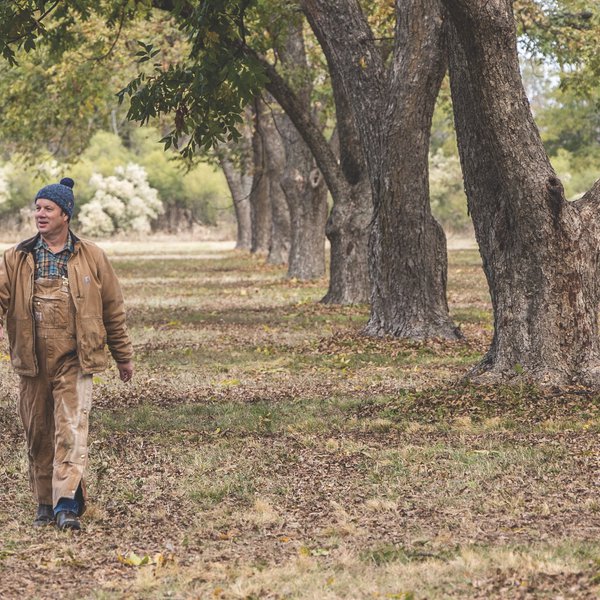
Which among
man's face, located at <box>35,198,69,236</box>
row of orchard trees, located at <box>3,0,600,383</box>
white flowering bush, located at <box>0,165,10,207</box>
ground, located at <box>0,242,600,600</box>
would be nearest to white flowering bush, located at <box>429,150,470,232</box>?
white flowering bush, located at <box>0,165,10,207</box>

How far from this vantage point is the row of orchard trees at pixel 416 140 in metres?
11.0

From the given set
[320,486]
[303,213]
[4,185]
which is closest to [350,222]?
[303,213]

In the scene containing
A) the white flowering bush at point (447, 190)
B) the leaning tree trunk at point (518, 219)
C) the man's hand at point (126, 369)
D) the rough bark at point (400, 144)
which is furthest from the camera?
the white flowering bush at point (447, 190)

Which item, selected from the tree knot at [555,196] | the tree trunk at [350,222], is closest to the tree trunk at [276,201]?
the tree trunk at [350,222]

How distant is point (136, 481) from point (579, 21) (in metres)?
18.3

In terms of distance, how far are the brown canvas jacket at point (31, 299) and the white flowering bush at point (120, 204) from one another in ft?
247

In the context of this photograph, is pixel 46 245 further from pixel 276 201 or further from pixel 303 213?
pixel 276 201

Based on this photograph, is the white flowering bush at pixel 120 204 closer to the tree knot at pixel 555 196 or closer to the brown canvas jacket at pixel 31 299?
the tree knot at pixel 555 196

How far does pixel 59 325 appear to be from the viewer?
7051 mm

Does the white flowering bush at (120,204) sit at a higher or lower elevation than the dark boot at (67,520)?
higher

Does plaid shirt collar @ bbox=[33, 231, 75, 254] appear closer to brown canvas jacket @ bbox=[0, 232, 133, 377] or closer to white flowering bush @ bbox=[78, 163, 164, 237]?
brown canvas jacket @ bbox=[0, 232, 133, 377]

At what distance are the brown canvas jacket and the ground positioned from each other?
0.99 metres

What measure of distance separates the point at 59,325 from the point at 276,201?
31.9 m

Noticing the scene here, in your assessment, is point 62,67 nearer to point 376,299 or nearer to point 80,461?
point 376,299
